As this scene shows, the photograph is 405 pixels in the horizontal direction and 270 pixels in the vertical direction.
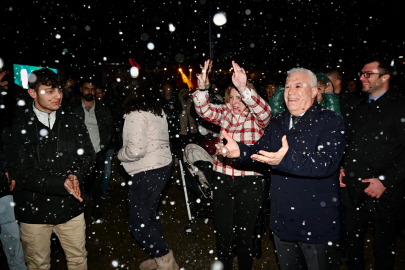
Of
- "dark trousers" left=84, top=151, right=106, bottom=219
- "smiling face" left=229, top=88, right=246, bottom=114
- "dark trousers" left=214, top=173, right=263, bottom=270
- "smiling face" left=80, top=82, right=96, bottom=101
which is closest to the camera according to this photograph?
"dark trousers" left=214, top=173, right=263, bottom=270

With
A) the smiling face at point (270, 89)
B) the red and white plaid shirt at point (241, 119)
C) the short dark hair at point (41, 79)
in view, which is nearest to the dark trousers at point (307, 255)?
the red and white plaid shirt at point (241, 119)

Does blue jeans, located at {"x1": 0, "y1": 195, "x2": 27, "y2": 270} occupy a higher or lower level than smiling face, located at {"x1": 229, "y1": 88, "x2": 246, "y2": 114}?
lower

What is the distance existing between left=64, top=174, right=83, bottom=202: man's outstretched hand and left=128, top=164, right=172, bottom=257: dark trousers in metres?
0.68

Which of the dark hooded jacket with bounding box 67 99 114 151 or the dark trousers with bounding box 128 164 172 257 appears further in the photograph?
the dark hooded jacket with bounding box 67 99 114 151

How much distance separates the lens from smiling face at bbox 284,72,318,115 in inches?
88.0

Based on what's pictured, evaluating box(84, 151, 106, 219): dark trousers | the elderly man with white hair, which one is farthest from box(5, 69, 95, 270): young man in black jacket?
box(84, 151, 106, 219): dark trousers

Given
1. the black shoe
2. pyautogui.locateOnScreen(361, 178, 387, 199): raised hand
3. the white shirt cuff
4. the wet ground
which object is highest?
the white shirt cuff

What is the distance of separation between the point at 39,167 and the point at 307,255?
2.60 metres

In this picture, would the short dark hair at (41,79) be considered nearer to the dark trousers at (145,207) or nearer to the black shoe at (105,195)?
the dark trousers at (145,207)

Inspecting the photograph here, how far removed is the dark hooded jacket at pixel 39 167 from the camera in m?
2.42

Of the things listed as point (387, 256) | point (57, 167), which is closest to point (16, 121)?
point (57, 167)

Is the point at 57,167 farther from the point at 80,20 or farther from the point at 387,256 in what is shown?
the point at 80,20

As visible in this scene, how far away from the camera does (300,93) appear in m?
2.23

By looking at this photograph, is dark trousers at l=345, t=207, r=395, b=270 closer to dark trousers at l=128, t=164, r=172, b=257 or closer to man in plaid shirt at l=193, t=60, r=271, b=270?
man in plaid shirt at l=193, t=60, r=271, b=270
